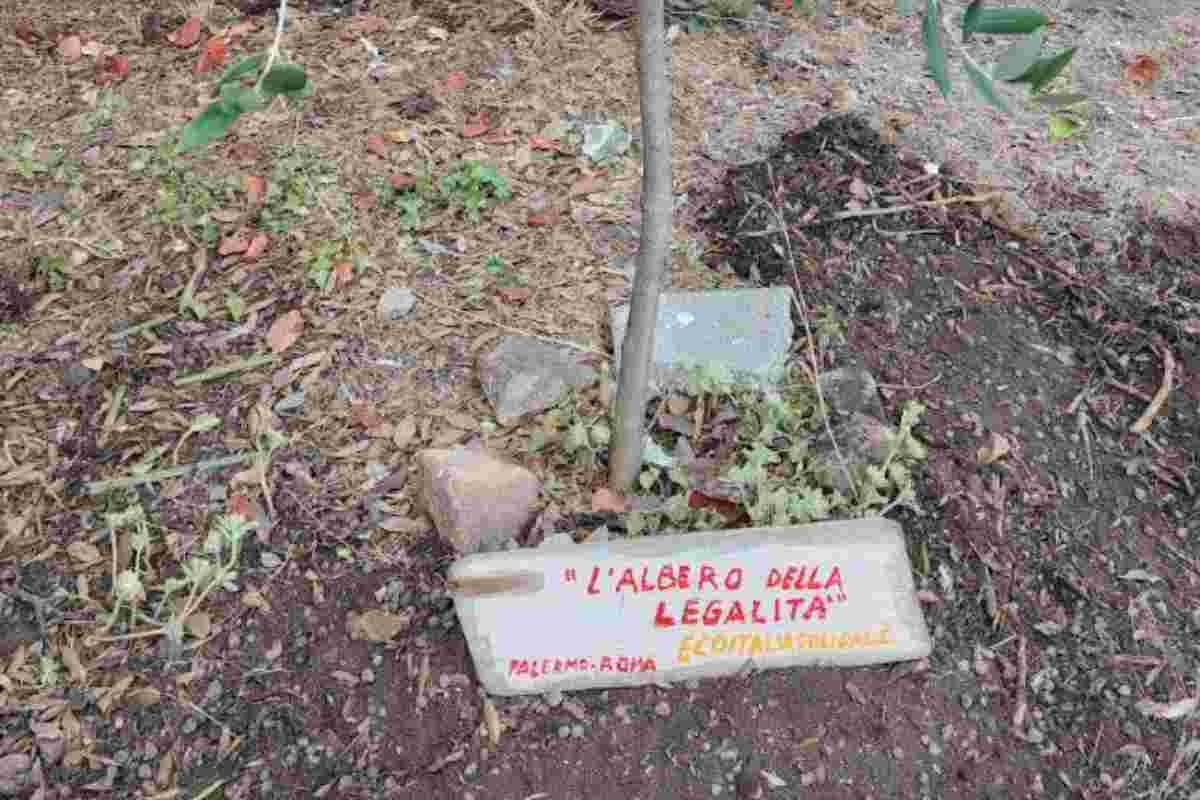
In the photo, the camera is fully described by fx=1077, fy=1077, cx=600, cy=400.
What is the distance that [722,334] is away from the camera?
208 centimetres

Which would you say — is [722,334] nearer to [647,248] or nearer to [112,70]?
[647,248]

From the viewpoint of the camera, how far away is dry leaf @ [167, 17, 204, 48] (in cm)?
294

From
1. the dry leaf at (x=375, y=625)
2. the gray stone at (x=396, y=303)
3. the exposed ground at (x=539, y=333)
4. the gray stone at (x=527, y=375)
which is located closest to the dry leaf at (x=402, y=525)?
the exposed ground at (x=539, y=333)

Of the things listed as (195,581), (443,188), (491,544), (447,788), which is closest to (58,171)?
(443,188)

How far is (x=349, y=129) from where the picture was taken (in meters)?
2.64

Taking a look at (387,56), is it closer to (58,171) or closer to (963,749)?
(58,171)

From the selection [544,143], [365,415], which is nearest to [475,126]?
[544,143]

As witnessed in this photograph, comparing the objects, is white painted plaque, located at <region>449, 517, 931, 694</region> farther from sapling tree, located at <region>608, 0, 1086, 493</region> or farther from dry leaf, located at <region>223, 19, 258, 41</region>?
dry leaf, located at <region>223, 19, 258, 41</region>

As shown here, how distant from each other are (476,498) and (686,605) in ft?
1.29

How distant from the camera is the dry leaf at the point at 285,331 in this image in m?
2.17

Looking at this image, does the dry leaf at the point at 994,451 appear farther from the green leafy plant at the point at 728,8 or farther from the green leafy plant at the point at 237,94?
the green leafy plant at the point at 728,8

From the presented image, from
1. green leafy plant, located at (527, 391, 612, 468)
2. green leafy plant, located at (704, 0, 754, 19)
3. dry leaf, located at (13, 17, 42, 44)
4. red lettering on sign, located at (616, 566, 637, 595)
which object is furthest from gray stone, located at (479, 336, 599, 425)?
dry leaf, located at (13, 17, 42, 44)

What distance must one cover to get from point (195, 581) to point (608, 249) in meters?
1.10

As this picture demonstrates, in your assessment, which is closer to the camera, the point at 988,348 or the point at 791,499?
the point at 791,499
